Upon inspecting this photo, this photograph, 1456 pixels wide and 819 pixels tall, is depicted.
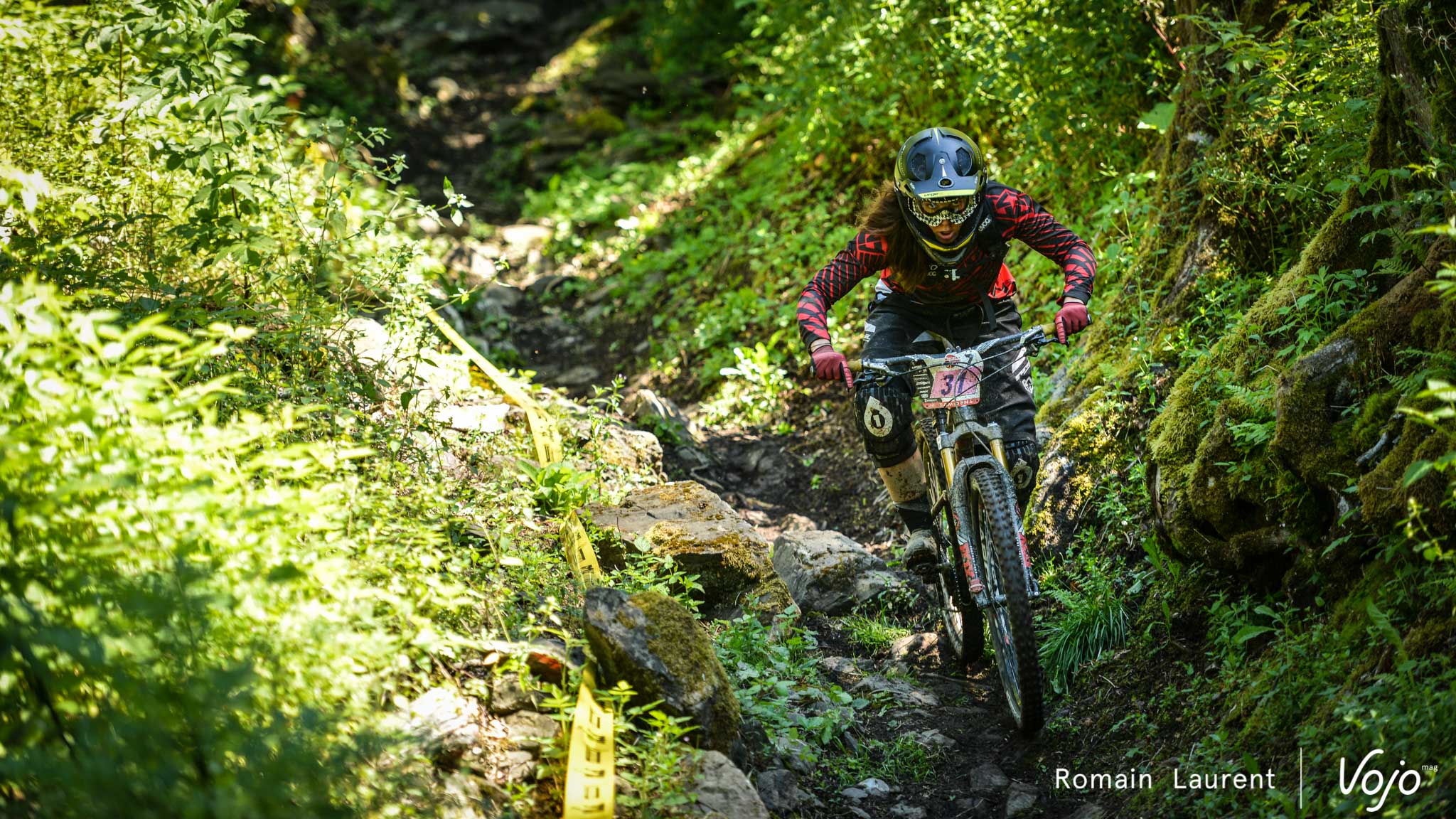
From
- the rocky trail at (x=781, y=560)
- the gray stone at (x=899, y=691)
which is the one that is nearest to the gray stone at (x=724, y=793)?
the rocky trail at (x=781, y=560)

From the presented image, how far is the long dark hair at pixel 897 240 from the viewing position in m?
4.57

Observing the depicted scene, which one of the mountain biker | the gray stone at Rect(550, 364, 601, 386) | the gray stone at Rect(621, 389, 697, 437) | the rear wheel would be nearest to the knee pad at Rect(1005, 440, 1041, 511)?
the mountain biker

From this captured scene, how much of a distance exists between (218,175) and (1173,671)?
464cm

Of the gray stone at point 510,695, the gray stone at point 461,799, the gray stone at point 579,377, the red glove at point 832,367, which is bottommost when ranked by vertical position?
the gray stone at point 461,799

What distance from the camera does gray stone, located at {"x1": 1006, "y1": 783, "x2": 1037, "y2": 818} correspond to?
3.63 meters

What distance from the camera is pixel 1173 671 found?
12.9 feet

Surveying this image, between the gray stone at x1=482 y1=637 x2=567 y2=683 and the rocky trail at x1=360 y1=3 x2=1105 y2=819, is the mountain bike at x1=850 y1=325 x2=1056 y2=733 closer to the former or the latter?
the rocky trail at x1=360 y1=3 x2=1105 y2=819

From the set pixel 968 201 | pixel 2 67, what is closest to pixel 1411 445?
pixel 968 201

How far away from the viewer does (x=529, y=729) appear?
3328mm

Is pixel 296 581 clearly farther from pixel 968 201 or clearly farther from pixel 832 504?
pixel 832 504

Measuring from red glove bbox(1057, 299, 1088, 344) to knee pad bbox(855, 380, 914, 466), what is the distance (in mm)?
A: 825

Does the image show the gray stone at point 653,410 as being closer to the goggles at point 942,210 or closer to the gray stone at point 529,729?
the goggles at point 942,210

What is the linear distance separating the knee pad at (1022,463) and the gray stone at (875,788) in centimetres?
138

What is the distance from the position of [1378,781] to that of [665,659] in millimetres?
2135
